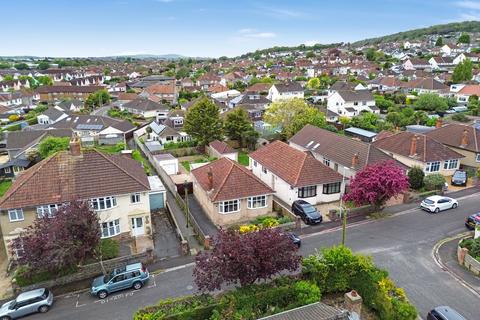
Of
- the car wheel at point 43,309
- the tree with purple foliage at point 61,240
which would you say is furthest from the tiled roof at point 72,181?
the car wheel at point 43,309

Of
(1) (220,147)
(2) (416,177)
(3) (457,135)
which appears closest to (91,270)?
(1) (220,147)

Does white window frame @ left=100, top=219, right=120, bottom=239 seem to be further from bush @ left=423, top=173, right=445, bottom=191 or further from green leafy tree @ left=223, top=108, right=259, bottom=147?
green leafy tree @ left=223, top=108, right=259, bottom=147

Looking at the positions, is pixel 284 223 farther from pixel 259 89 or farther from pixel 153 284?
pixel 259 89

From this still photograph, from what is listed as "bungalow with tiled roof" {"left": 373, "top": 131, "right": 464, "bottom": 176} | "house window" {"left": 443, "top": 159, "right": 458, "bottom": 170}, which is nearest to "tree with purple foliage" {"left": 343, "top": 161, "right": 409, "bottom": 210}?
"bungalow with tiled roof" {"left": 373, "top": 131, "right": 464, "bottom": 176}

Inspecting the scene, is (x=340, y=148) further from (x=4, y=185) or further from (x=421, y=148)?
(x=4, y=185)

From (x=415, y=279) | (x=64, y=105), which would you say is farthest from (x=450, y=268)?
(x=64, y=105)

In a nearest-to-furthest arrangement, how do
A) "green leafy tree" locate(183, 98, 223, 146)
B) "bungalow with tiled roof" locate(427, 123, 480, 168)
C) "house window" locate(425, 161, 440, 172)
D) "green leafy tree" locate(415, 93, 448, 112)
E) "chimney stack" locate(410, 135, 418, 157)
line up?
1. "house window" locate(425, 161, 440, 172)
2. "chimney stack" locate(410, 135, 418, 157)
3. "bungalow with tiled roof" locate(427, 123, 480, 168)
4. "green leafy tree" locate(183, 98, 223, 146)
5. "green leafy tree" locate(415, 93, 448, 112)
